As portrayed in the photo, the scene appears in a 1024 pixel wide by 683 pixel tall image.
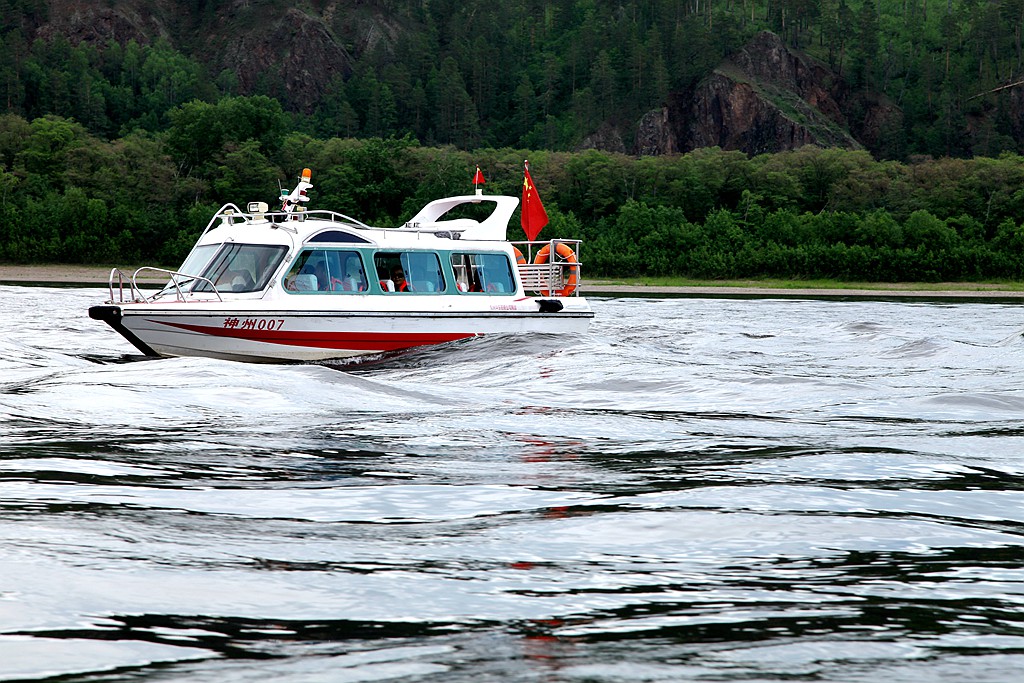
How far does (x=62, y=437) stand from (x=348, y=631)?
6.11 m

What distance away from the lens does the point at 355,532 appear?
6.43 metres

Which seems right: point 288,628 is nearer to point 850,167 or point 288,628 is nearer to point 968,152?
point 850,167

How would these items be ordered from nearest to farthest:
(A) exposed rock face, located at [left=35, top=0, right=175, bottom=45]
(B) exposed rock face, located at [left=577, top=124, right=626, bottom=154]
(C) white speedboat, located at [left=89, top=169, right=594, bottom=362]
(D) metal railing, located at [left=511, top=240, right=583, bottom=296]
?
(C) white speedboat, located at [left=89, top=169, right=594, bottom=362] → (D) metal railing, located at [left=511, top=240, right=583, bottom=296] → (B) exposed rock face, located at [left=577, top=124, right=626, bottom=154] → (A) exposed rock face, located at [left=35, top=0, right=175, bottom=45]

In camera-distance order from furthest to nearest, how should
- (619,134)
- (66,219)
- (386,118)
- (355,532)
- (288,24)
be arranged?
(288,24) → (386,118) → (619,134) → (66,219) → (355,532)

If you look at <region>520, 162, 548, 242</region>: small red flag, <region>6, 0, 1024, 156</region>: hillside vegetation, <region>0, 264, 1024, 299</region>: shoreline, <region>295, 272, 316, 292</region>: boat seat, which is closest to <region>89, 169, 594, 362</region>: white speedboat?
<region>295, 272, 316, 292</region>: boat seat

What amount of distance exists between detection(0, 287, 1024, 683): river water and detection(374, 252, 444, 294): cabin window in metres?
6.27

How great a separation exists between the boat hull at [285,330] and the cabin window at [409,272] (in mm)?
724

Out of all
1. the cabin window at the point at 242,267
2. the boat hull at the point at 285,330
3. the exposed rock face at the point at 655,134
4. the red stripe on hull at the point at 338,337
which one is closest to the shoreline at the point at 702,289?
the boat hull at the point at 285,330

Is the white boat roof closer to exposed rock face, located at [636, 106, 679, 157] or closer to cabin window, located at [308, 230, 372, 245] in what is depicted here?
cabin window, located at [308, 230, 372, 245]

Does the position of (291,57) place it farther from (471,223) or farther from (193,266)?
(193,266)

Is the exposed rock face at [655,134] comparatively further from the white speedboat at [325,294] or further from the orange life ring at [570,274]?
the white speedboat at [325,294]

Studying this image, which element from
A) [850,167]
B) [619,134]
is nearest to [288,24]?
[619,134]

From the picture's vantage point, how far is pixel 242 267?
792 inches

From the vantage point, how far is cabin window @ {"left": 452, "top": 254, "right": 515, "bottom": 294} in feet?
71.9
